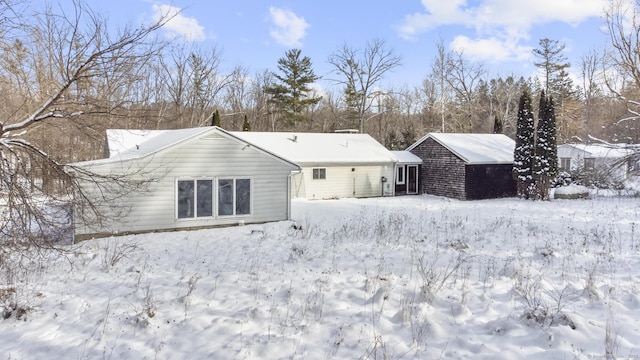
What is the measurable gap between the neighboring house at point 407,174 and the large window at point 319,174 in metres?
4.85

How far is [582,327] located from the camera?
179 inches

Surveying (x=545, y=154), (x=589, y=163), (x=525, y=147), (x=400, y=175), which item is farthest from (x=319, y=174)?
(x=589, y=163)

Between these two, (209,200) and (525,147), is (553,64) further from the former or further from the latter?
(209,200)

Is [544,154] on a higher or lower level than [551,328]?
higher

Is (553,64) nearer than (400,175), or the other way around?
(400,175)

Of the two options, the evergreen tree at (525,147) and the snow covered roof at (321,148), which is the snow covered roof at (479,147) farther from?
the snow covered roof at (321,148)

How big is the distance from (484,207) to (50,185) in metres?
16.3

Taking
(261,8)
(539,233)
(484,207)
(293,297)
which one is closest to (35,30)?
(293,297)

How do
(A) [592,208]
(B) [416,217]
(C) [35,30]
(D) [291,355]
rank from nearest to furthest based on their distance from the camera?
(D) [291,355] → (C) [35,30] → (B) [416,217] → (A) [592,208]

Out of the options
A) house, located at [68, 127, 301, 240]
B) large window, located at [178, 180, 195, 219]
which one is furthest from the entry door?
large window, located at [178, 180, 195, 219]

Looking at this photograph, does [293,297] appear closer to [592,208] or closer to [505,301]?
[505,301]

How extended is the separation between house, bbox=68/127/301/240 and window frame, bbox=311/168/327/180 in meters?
7.08

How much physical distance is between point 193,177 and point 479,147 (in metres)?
17.0

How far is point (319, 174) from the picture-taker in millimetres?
21375
